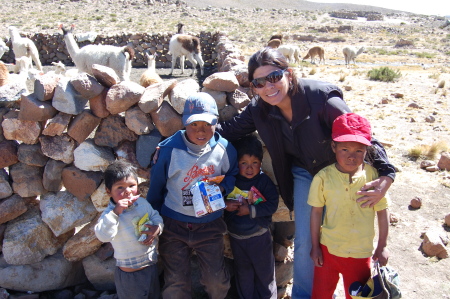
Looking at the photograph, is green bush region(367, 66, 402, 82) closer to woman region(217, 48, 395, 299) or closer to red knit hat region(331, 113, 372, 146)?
woman region(217, 48, 395, 299)

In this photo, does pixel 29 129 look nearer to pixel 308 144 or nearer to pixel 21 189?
pixel 21 189

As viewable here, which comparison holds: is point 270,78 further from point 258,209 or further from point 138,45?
point 138,45

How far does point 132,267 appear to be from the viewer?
2574 millimetres

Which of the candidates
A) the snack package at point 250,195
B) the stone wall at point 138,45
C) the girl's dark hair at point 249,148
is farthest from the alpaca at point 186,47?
the snack package at point 250,195

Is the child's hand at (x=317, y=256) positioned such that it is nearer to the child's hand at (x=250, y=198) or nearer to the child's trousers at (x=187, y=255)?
the child's hand at (x=250, y=198)

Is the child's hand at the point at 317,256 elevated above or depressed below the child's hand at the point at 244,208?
below

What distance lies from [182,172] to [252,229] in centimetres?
73

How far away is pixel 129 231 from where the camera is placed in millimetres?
2521

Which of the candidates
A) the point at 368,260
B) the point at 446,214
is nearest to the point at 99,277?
the point at 368,260

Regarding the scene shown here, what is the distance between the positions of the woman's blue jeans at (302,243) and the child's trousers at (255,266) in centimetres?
24

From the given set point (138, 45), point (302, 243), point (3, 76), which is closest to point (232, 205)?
point (302, 243)

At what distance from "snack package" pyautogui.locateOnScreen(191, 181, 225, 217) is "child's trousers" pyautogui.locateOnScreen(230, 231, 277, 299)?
512 millimetres

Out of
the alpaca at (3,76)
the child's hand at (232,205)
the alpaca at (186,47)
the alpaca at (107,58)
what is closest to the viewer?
the child's hand at (232,205)

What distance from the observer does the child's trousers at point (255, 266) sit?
2.92 metres
